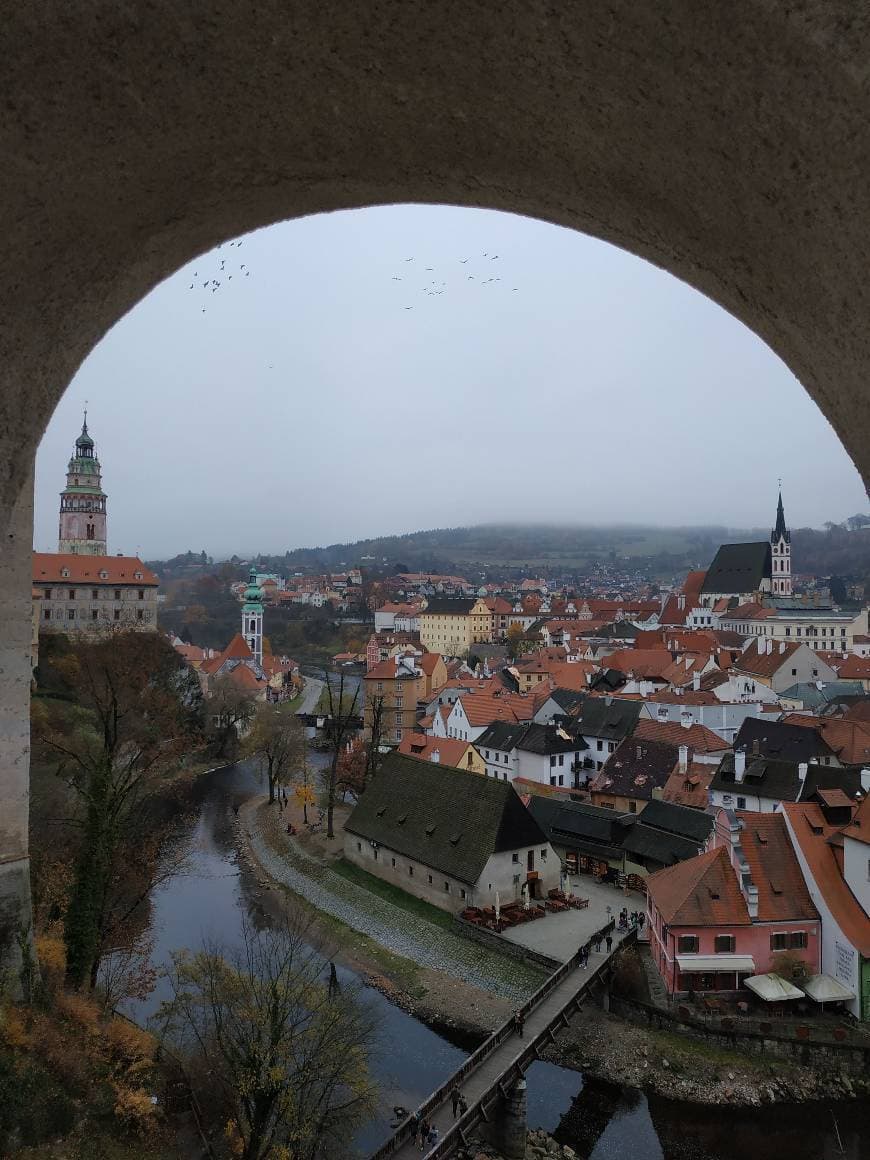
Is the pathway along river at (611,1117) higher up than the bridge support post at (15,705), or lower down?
lower down

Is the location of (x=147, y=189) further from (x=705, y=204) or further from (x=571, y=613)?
(x=571, y=613)

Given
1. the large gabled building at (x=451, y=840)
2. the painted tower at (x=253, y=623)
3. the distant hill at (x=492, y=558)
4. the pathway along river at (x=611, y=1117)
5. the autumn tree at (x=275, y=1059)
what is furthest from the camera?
the distant hill at (x=492, y=558)

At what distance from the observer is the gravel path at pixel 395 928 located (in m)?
14.7

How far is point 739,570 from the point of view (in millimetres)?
66000

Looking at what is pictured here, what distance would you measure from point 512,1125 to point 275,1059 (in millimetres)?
3555

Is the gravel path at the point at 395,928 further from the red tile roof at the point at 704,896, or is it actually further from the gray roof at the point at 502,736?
the gray roof at the point at 502,736

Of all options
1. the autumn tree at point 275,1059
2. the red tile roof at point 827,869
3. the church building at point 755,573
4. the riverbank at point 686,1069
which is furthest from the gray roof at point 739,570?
the autumn tree at point 275,1059

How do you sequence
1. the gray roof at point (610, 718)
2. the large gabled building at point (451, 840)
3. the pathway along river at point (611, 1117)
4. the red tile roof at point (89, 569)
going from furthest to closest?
the red tile roof at point (89, 569), the gray roof at point (610, 718), the large gabled building at point (451, 840), the pathway along river at point (611, 1117)

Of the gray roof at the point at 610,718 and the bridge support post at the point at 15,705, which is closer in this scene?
the bridge support post at the point at 15,705

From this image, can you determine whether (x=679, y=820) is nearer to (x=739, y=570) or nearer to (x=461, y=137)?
(x=461, y=137)

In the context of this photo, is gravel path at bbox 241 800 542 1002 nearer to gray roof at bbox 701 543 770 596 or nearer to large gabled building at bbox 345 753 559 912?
large gabled building at bbox 345 753 559 912

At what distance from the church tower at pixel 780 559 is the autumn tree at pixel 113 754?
153 ft

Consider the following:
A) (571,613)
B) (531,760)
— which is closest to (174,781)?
(531,760)

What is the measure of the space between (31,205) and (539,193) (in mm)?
855
